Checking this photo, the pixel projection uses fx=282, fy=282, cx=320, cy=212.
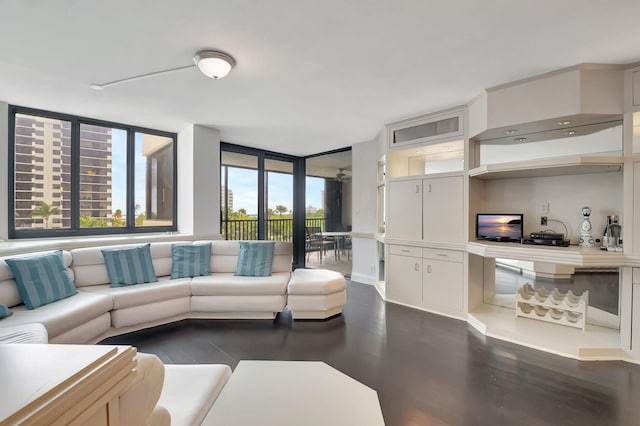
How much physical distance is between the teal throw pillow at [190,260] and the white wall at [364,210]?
2.53 m

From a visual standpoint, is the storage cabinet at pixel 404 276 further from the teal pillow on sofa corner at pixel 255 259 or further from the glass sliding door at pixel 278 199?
the glass sliding door at pixel 278 199

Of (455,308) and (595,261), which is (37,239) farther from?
(595,261)

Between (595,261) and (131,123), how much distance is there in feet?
18.4

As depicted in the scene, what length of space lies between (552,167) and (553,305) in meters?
1.49

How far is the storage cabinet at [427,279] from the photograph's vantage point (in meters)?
3.38

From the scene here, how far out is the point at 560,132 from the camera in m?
2.85

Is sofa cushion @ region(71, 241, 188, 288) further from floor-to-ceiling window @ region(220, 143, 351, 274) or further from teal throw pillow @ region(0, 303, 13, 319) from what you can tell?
floor-to-ceiling window @ region(220, 143, 351, 274)

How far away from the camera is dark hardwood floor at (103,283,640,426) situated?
181 centimetres

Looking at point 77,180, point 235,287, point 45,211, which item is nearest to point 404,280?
point 235,287

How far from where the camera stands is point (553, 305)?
9.87 feet

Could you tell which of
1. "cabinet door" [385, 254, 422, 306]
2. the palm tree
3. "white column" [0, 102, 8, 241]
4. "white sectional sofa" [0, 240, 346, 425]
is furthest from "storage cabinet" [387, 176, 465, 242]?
"white column" [0, 102, 8, 241]

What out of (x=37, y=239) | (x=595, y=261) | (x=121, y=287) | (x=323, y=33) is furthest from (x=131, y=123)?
(x=595, y=261)

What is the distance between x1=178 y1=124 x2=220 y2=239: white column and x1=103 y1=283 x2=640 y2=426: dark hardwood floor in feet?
5.04

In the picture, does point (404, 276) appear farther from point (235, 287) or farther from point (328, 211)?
point (328, 211)
